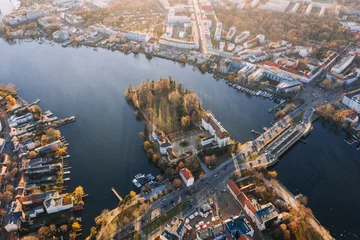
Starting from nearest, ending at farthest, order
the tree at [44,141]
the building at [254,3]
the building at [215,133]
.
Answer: the building at [215,133]
the tree at [44,141]
the building at [254,3]

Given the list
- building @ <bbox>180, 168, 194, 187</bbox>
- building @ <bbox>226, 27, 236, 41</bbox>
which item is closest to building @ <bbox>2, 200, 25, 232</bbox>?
building @ <bbox>180, 168, 194, 187</bbox>

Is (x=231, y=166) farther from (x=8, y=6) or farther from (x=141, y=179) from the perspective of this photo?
(x=8, y=6)

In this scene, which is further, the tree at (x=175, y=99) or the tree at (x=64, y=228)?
the tree at (x=175, y=99)

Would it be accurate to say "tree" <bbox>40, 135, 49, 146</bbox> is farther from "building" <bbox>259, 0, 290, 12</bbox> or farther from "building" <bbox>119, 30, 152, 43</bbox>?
"building" <bbox>259, 0, 290, 12</bbox>

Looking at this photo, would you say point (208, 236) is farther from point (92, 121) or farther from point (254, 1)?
point (254, 1)

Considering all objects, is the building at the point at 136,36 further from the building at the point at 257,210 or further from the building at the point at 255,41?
the building at the point at 257,210

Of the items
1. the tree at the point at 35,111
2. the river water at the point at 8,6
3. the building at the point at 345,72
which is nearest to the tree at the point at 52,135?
the tree at the point at 35,111

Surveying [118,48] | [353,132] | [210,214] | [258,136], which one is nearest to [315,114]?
[353,132]
